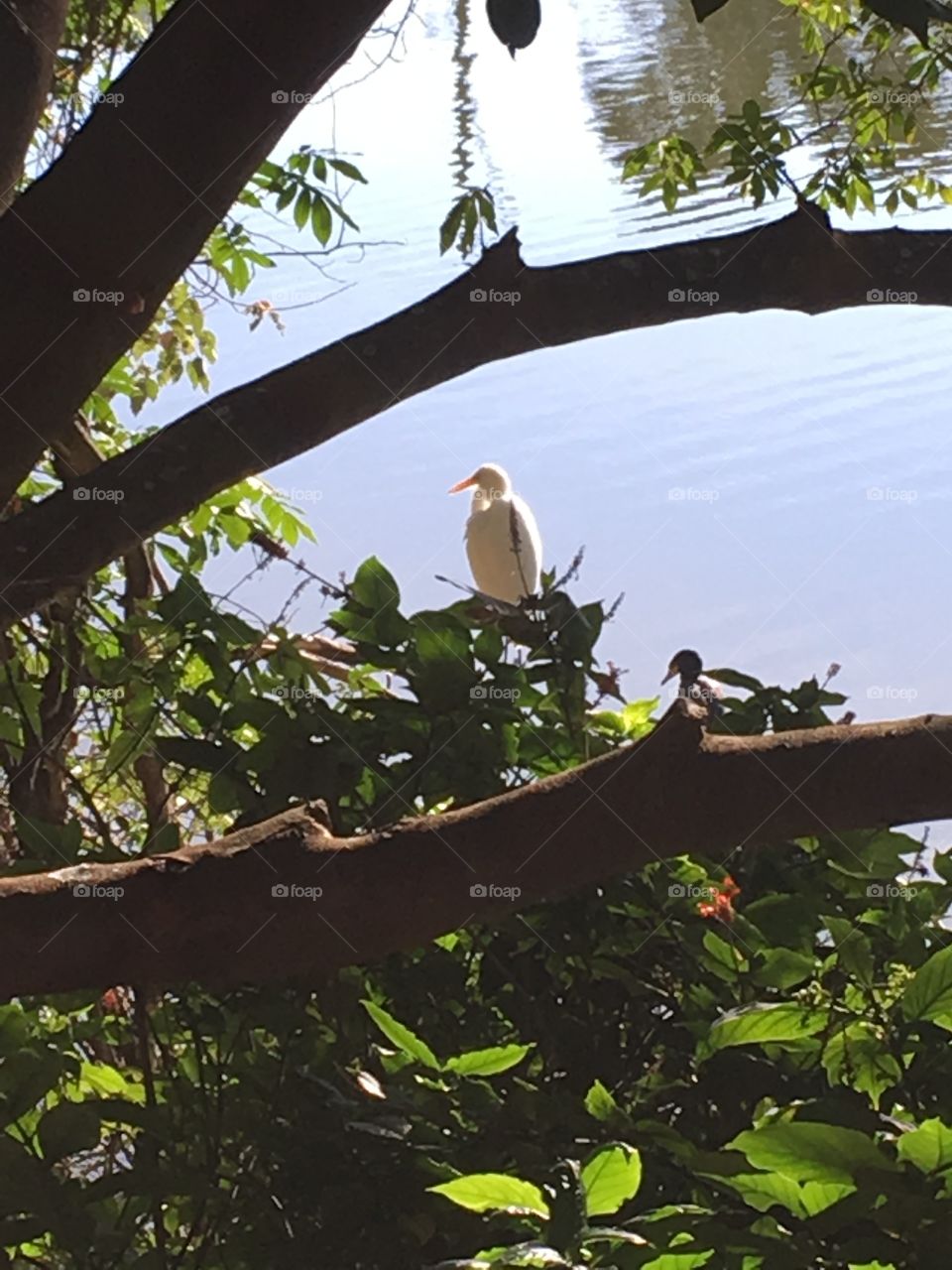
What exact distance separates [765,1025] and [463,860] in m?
0.16

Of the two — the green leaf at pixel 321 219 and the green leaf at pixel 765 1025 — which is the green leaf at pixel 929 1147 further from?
the green leaf at pixel 321 219

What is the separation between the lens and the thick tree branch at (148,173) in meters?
0.83

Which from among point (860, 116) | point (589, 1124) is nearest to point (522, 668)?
point (589, 1124)

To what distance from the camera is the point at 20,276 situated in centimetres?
84

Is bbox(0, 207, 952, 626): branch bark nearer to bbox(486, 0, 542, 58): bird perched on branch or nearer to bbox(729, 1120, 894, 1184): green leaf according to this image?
bbox(486, 0, 542, 58): bird perched on branch

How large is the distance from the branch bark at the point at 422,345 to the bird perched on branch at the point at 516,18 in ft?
0.70

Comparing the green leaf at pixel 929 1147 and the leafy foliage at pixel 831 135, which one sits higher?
the leafy foliage at pixel 831 135

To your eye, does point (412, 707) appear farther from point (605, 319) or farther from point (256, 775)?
point (605, 319)

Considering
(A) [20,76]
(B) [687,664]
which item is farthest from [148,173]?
(B) [687,664]

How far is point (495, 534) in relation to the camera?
401 cm

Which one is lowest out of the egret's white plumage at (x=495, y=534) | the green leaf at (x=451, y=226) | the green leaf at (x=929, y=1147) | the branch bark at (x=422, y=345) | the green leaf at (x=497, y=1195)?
the green leaf at (x=497, y=1195)

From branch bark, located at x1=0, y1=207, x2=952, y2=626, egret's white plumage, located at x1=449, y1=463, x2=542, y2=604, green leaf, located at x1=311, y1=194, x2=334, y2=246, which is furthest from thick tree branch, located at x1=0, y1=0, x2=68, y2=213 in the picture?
egret's white plumage, located at x1=449, y1=463, x2=542, y2=604

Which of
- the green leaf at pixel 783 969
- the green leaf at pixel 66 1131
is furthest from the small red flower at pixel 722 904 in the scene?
the green leaf at pixel 66 1131

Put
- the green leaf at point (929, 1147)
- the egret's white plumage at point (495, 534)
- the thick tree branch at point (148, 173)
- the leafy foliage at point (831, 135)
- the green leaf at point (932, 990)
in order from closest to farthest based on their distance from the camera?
1. the green leaf at point (929, 1147)
2. the green leaf at point (932, 990)
3. the thick tree branch at point (148, 173)
4. the leafy foliage at point (831, 135)
5. the egret's white plumage at point (495, 534)
